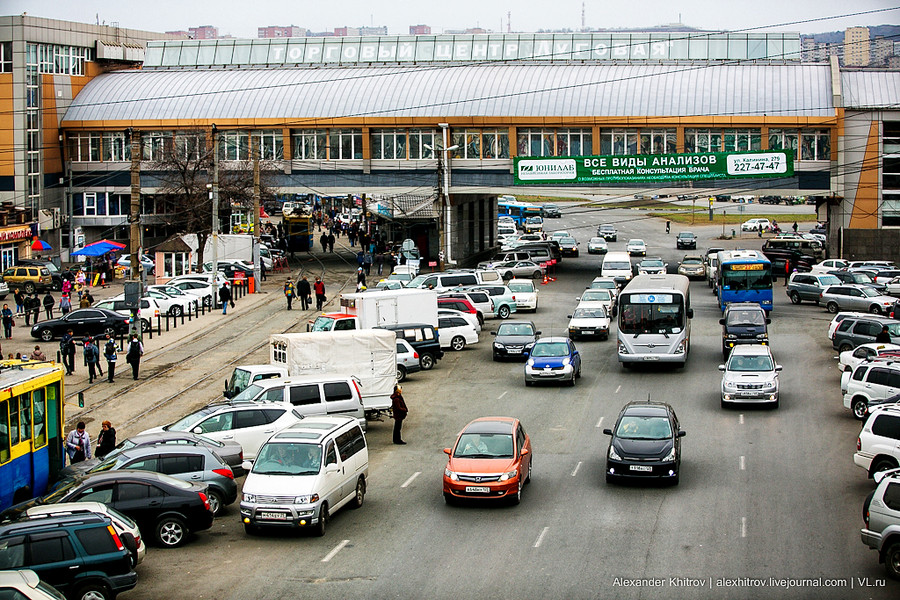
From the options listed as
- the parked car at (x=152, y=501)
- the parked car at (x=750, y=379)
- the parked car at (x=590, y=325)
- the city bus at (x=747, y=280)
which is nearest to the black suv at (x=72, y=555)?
the parked car at (x=152, y=501)

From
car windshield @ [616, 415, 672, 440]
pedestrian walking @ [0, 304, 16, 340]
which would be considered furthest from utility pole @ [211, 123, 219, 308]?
car windshield @ [616, 415, 672, 440]

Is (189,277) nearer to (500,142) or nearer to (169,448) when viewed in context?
(500,142)

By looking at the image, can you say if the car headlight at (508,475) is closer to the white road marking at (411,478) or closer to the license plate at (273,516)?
the white road marking at (411,478)

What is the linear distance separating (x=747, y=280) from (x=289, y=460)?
1211 inches

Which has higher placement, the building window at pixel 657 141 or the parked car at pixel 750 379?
the building window at pixel 657 141

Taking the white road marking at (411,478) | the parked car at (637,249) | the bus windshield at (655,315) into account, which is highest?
the parked car at (637,249)

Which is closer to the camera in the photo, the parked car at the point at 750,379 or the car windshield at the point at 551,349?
the parked car at the point at 750,379

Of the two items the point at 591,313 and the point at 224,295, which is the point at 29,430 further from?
the point at 224,295

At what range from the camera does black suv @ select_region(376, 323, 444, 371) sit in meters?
38.3

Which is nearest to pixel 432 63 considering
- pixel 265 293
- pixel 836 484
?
pixel 265 293

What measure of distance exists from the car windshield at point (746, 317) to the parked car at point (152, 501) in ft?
78.6

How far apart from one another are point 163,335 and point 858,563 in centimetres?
3428

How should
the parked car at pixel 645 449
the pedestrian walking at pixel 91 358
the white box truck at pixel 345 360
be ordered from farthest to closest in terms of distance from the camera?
the pedestrian walking at pixel 91 358
the white box truck at pixel 345 360
the parked car at pixel 645 449

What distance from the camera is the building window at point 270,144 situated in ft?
245
